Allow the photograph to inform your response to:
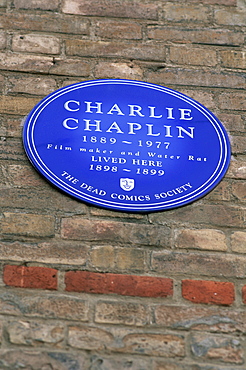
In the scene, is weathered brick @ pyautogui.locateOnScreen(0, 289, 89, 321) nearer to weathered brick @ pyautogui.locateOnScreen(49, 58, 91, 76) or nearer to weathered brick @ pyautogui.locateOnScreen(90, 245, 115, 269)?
weathered brick @ pyautogui.locateOnScreen(90, 245, 115, 269)

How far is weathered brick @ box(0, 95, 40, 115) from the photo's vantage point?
275 centimetres

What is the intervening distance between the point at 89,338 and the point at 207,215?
678mm

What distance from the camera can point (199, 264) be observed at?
8.01ft

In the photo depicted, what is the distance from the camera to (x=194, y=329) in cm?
230

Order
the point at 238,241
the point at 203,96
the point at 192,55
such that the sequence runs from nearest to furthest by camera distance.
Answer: the point at 238,241, the point at 203,96, the point at 192,55

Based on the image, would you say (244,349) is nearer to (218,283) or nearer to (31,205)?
(218,283)

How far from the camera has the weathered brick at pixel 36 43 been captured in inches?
116

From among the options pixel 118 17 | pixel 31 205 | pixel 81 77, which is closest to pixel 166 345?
pixel 31 205

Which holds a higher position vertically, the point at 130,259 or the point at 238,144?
the point at 238,144

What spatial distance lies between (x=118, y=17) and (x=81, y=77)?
403 millimetres

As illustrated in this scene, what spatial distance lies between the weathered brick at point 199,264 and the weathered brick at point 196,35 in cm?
110

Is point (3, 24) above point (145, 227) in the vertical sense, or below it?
above

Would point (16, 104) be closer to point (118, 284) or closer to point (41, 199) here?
point (41, 199)

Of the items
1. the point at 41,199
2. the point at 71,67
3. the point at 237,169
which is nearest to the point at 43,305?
the point at 41,199
